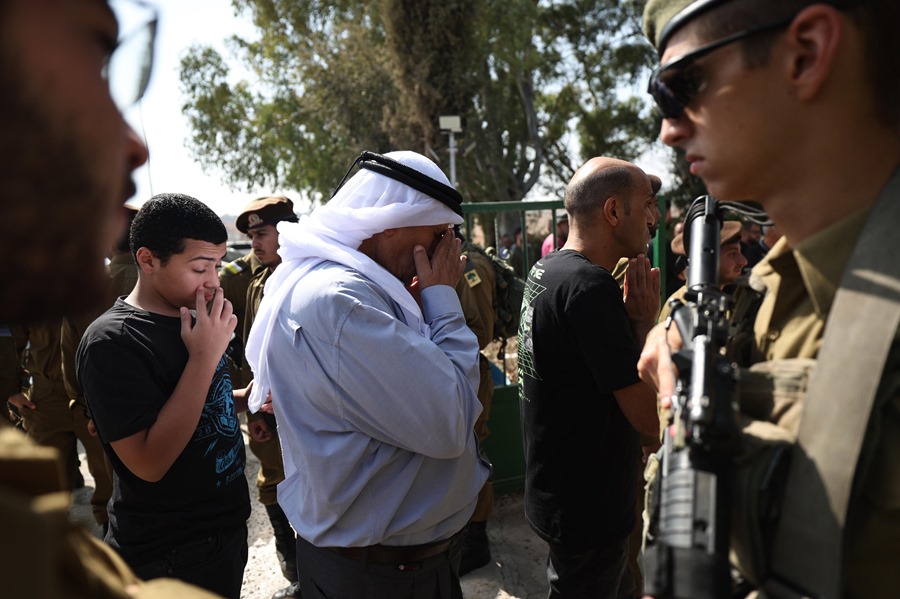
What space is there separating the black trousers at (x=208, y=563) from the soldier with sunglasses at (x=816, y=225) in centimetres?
177

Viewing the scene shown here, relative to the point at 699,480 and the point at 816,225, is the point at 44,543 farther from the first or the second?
the point at 816,225

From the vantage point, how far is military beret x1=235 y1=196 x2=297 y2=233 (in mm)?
4672

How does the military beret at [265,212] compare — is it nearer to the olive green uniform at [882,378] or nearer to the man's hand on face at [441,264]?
the man's hand on face at [441,264]

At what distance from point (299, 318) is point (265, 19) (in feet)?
92.5

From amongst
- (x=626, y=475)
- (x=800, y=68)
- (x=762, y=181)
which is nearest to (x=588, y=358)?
(x=626, y=475)

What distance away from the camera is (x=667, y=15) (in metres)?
1.27

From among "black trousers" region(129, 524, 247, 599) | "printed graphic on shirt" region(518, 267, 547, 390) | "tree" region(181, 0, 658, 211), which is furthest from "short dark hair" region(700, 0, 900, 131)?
"tree" region(181, 0, 658, 211)

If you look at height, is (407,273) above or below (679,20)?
below

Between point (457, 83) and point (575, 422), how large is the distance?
65.7 feet

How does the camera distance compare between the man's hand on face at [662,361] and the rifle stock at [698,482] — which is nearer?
the rifle stock at [698,482]

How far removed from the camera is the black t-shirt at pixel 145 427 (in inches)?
81.4

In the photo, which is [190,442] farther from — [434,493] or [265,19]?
[265,19]

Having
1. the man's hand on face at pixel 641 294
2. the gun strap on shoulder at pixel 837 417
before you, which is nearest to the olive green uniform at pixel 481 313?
the man's hand on face at pixel 641 294

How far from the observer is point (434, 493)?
1.97 meters
